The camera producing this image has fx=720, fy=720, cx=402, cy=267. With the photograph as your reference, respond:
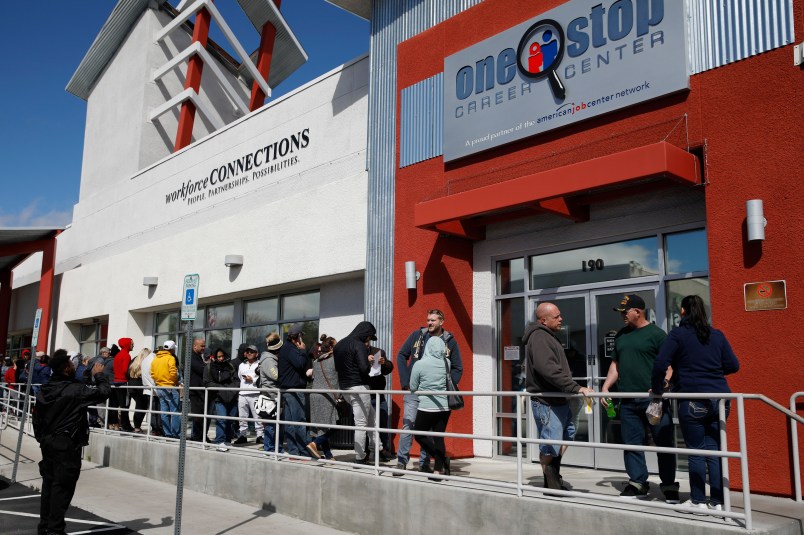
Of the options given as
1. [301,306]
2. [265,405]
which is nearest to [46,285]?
[301,306]

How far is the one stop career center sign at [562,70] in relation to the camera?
319 inches

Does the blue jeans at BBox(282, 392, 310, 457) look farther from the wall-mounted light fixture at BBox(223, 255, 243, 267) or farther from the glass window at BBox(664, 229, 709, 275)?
the wall-mounted light fixture at BBox(223, 255, 243, 267)

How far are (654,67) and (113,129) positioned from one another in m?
19.7

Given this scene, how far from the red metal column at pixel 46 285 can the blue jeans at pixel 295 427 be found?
1622 cm

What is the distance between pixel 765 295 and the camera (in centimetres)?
696

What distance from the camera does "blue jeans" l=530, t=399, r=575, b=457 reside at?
20.6 ft

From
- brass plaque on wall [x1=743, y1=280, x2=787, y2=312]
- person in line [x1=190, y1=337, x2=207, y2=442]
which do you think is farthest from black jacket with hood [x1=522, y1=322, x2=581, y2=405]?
person in line [x1=190, y1=337, x2=207, y2=442]

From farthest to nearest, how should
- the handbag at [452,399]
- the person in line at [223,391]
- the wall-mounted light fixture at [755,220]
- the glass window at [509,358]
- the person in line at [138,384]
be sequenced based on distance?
the person in line at [138,384] < the person in line at [223,391] < the glass window at [509,358] < the handbag at [452,399] < the wall-mounted light fixture at [755,220]

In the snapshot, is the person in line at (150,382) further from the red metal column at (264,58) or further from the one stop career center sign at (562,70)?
the red metal column at (264,58)

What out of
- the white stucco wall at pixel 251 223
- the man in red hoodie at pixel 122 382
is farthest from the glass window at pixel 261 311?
the man in red hoodie at pixel 122 382

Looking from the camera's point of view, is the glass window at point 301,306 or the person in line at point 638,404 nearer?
the person in line at point 638,404

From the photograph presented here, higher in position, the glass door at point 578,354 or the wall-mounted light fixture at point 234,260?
the wall-mounted light fixture at point 234,260

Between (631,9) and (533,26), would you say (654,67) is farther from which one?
(533,26)

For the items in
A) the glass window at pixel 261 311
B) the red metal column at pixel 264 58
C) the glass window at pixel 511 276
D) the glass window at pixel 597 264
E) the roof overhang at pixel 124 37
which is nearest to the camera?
the glass window at pixel 597 264
